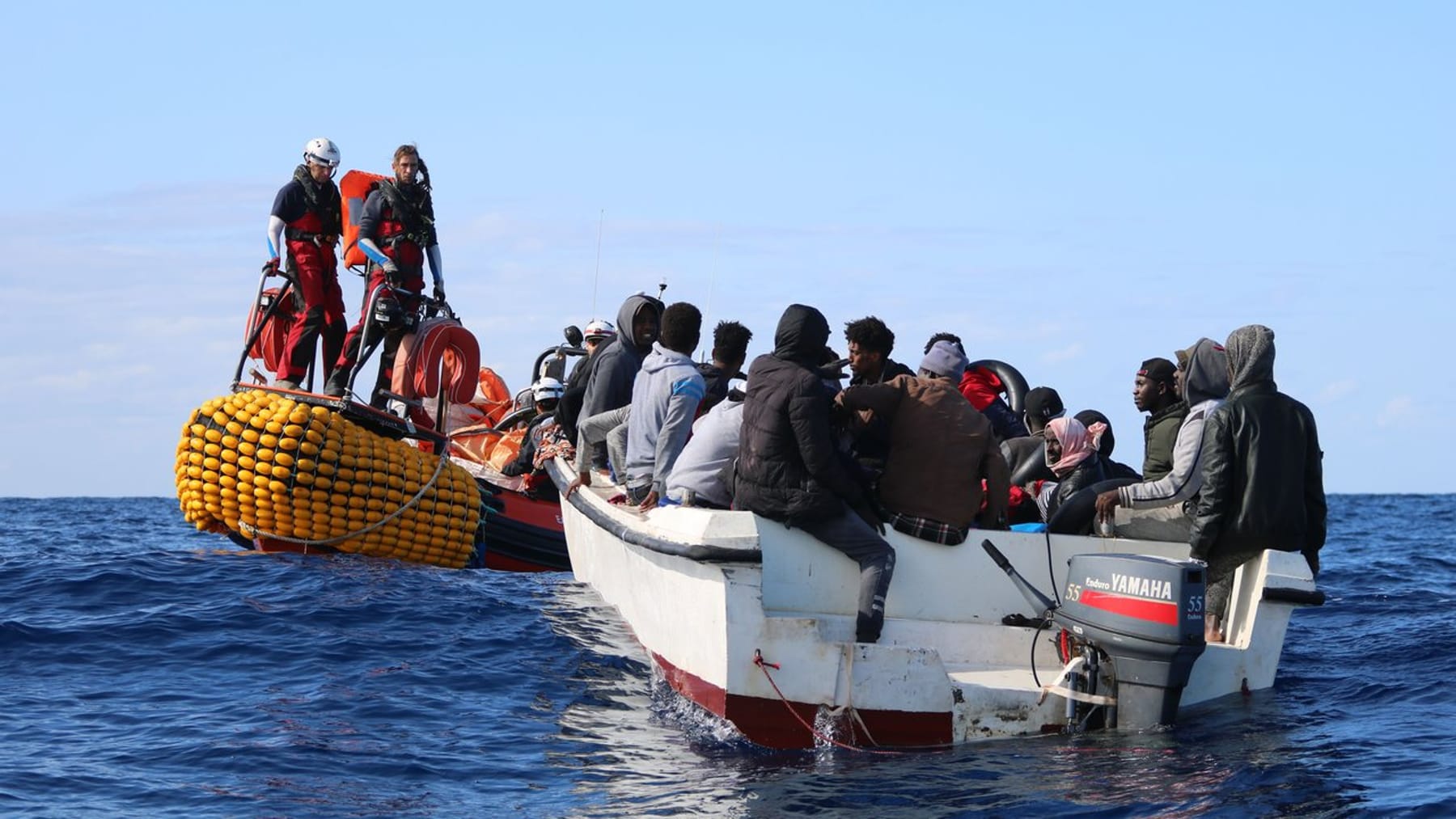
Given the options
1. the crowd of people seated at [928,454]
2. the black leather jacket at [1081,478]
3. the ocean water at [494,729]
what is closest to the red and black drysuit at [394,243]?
the ocean water at [494,729]

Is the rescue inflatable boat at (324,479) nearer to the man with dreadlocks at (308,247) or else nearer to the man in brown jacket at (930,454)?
the man with dreadlocks at (308,247)

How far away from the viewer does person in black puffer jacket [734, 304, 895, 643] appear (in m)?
7.25

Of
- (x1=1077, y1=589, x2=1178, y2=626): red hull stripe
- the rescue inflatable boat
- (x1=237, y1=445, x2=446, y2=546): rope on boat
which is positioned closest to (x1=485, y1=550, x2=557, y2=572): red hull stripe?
the rescue inflatable boat

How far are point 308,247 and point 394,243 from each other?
759 mm

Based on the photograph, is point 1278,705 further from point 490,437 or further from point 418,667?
point 490,437

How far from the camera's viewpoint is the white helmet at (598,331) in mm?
13773

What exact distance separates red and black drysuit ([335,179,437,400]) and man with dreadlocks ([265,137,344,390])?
315 millimetres

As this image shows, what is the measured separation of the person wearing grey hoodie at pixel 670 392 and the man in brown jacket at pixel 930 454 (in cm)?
127

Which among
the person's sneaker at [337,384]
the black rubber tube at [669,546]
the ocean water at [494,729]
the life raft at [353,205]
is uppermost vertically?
the life raft at [353,205]

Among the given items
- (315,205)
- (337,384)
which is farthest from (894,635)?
(315,205)

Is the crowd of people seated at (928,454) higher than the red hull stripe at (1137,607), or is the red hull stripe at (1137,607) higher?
the crowd of people seated at (928,454)

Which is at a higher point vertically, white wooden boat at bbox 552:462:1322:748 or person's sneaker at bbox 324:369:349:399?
person's sneaker at bbox 324:369:349:399

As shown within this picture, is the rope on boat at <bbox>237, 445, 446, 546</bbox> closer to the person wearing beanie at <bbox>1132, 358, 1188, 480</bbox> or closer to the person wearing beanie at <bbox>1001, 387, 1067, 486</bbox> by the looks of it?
the person wearing beanie at <bbox>1001, 387, 1067, 486</bbox>

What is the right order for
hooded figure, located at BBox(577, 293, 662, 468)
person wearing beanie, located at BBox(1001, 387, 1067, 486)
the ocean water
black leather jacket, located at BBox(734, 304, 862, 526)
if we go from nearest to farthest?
the ocean water
black leather jacket, located at BBox(734, 304, 862, 526)
person wearing beanie, located at BBox(1001, 387, 1067, 486)
hooded figure, located at BBox(577, 293, 662, 468)
